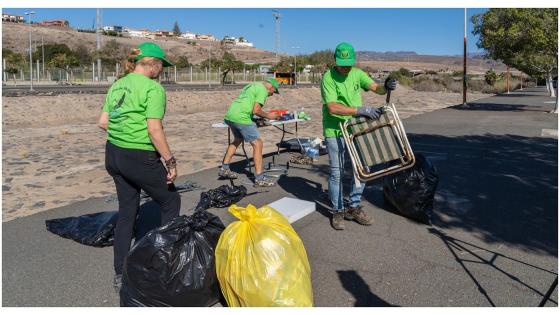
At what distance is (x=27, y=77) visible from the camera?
179ft

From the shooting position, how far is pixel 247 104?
7.23 metres

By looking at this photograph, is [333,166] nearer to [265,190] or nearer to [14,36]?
[265,190]

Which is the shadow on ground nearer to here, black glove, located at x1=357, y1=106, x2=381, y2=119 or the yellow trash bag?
the yellow trash bag

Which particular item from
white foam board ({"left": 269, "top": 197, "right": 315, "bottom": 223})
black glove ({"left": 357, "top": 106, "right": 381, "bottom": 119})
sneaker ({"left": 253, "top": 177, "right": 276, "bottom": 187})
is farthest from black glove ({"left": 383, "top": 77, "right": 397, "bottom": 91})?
sneaker ({"left": 253, "top": 177, "right": 276, "bottom": 187})

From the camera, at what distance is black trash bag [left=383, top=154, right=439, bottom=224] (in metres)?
5.36

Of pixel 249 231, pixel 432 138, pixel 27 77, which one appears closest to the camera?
pixel 249 231

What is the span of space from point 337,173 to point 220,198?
1579 millimetres

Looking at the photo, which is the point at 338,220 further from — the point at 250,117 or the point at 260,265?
the point at 250,117

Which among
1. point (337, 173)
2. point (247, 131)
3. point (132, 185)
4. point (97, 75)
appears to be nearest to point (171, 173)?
point (132, 185)

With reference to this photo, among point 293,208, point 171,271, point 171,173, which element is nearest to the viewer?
point 171,271

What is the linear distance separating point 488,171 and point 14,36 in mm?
93711

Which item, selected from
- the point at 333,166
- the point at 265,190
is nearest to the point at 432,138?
the point at 265,190

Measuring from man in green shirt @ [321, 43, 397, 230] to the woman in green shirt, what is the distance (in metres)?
1.65

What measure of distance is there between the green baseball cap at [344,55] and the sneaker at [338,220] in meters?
1.40
